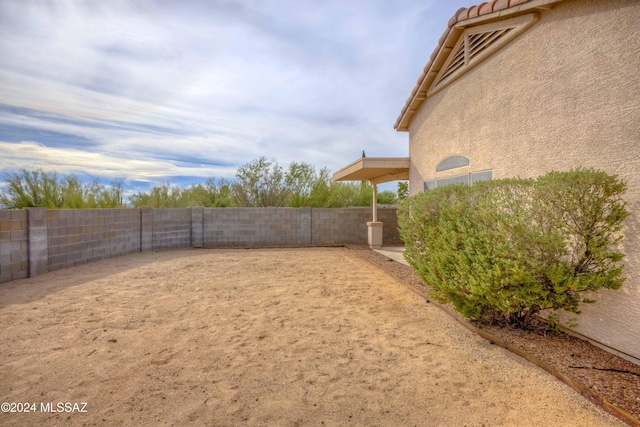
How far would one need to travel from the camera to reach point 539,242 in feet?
12.1

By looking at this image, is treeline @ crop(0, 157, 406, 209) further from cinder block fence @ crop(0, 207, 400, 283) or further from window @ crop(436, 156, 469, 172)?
window @ crop(436, 156, 469, 172)

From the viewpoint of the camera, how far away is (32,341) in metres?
4.26

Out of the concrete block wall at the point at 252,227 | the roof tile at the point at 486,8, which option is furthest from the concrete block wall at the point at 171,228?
the roof tile at the point at 486,8

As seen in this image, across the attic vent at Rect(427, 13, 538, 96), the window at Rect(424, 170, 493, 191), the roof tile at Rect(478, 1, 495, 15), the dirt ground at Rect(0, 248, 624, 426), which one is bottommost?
the dirt ground at Rect(0, 248, 624, 426)

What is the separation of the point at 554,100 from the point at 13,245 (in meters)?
11.3

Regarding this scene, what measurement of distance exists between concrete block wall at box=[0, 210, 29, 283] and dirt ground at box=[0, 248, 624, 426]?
1.05 m

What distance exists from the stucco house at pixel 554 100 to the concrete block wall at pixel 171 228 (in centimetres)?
1117

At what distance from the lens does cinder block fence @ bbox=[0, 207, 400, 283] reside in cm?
800

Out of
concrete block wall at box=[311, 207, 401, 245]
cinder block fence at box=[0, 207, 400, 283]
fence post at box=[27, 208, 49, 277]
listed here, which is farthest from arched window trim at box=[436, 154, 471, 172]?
fence post at box=[27, 208, 49, 277]

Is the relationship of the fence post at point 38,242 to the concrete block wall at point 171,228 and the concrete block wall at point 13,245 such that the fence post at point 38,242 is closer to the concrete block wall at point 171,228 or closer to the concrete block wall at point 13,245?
the concrete block wall at point 13,245

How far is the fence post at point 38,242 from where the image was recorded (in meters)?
8.11

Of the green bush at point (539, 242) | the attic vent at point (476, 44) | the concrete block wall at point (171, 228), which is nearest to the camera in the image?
the green bush at point (539, 242)

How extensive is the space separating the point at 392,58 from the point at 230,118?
7569mm

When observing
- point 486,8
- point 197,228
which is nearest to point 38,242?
point 197,228
